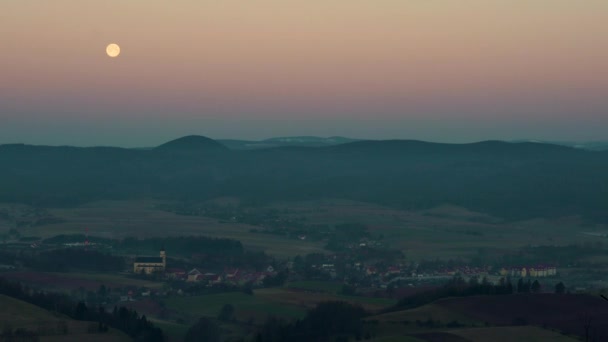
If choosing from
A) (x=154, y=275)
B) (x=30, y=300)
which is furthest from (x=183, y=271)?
(x=30, y=300)

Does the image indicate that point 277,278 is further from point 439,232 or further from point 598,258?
point 439,232

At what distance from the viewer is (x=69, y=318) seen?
82.9m

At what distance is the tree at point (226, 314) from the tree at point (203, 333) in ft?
26.7

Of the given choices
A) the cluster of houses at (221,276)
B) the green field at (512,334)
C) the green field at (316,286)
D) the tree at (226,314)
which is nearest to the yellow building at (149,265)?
the cluster of houses at (221,276)

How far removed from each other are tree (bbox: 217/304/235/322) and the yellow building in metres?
35.9

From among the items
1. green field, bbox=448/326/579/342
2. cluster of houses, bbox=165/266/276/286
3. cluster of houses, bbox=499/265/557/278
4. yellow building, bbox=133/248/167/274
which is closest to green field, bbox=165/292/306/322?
cluster of houses, bbox=165/266/276/286

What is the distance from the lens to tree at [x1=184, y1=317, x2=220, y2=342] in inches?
3110

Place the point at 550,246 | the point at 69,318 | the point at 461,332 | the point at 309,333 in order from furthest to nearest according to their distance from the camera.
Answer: the point at 550,246 < the point at 69,318 < the point at 309,333 < the point at 461,332

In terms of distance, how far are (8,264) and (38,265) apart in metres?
3.29

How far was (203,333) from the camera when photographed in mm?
79875

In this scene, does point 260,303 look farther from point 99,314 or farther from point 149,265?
point 149,265

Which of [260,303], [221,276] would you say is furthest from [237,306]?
[221,276]

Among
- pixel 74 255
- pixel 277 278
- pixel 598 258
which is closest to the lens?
pixel 277 278

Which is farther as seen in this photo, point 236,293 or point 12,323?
point 236,293
